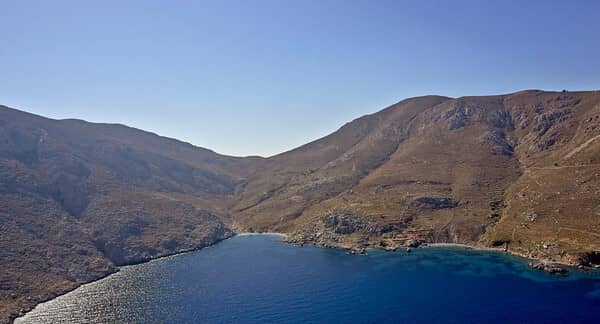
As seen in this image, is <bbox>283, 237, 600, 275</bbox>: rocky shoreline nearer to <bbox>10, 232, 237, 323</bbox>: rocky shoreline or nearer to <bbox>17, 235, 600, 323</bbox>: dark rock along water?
<bbox>17, 235, 600, 323</bbox>: dark rock along water

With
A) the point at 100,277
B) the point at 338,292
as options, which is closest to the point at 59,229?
the point at 100,277

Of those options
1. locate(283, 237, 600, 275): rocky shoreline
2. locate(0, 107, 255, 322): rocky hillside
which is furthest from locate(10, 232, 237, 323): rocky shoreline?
locate(283, 237, 600, 275): rocky shoreline

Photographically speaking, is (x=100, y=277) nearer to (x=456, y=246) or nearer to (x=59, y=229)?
(x=59, y=229)

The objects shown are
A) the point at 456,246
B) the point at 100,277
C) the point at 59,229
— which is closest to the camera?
the point at 100,277

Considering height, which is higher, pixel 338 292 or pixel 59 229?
pixel 59 229

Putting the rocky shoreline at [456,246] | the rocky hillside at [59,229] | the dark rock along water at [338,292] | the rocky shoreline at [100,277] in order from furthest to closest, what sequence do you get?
the rocky shoreline at [456,246], the rocky hillside at [59,229], the rocky shoreline at [100,277], the dark rock along water at [338,292]

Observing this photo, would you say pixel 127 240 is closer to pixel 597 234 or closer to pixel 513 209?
pixel 513 209

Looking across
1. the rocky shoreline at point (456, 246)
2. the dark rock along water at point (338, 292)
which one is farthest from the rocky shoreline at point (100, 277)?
the rocky shoreline at point (456, 246)

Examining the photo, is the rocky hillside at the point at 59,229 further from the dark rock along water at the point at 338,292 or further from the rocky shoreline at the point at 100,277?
the dark rock along water at the point at 338,292

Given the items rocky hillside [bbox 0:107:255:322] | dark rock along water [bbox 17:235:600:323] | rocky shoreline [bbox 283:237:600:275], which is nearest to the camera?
dark rock along water [bbox 17:235:600:323]
